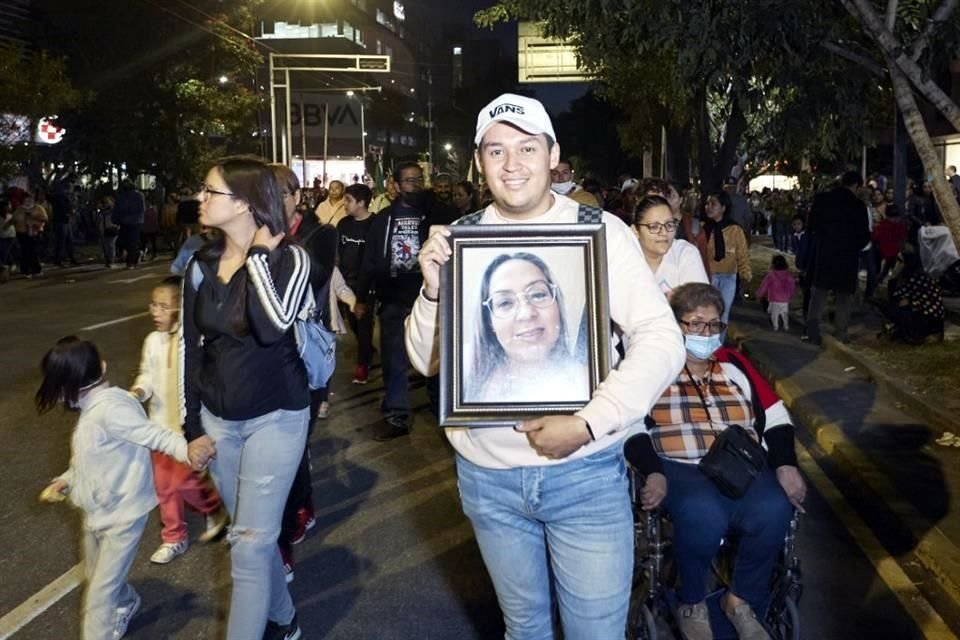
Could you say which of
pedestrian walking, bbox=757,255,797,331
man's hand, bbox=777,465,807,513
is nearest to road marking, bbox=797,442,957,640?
man's hand, bbox=777,465,807,513

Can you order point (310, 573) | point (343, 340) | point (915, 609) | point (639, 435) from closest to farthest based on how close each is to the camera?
point (639, 435) → point (915, 609) → point (310, 573) → point (343, 340)

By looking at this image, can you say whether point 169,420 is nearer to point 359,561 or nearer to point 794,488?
point 359,561

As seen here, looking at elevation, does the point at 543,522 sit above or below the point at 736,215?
below

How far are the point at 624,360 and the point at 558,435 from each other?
0.88 feet

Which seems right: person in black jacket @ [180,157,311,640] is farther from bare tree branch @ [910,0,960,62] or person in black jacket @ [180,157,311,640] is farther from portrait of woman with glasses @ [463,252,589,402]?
bare tree branch @ [910,0,960,62]

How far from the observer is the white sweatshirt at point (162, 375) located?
5.34m

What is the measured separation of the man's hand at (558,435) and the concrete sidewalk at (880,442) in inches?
128

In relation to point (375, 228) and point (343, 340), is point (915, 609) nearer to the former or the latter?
point (375, 228)

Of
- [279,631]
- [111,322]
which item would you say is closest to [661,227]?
[279,631]

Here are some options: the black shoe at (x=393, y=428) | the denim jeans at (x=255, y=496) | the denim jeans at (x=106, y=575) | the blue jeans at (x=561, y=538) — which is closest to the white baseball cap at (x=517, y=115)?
the blue jeans at (x=561, y=538)

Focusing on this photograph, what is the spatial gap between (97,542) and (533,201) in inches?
103

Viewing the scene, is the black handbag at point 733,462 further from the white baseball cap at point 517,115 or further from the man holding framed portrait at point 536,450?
the white baseball cap at point 517,115

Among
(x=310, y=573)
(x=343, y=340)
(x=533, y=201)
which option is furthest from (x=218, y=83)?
(x=533, y=201)

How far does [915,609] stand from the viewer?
192 inches
